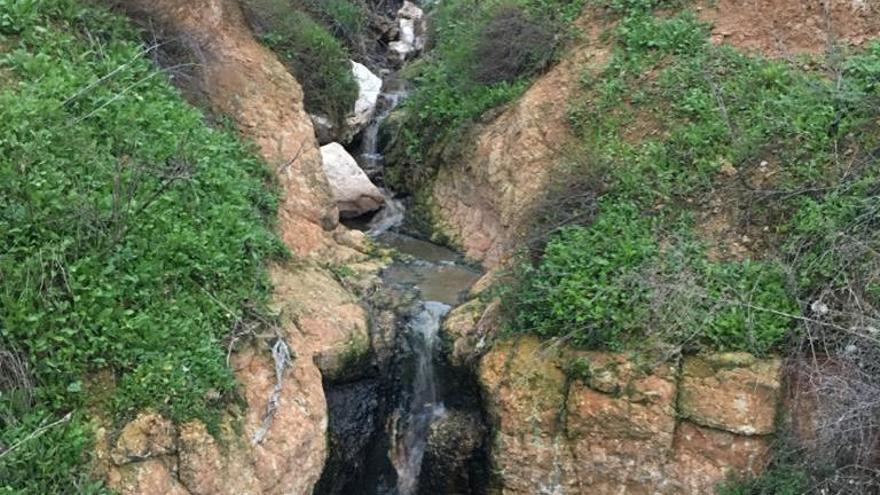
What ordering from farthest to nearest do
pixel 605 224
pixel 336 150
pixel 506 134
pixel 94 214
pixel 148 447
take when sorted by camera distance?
pixel 336 150 < pixel 506 134 < pixel 605 224 < pixel 94 214 < pixel 148 447

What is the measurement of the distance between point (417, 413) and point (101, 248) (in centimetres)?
319

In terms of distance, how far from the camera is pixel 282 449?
18.6 ft

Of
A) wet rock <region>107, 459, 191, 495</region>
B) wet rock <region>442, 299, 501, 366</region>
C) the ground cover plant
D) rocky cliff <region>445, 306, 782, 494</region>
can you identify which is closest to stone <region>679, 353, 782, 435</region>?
rocky cliff <region>445, 306, 782, 494</region>

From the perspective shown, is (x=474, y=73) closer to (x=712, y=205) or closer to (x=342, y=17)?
(x=342, y=17)

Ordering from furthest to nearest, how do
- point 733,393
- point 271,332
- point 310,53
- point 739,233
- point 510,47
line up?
point 310,53 → point 510,47 → point 739,233 → point 271,332 → point 733,393

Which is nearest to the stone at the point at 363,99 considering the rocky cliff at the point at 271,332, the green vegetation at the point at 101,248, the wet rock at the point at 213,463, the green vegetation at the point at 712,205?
the rocky cliff at the point at 271,332

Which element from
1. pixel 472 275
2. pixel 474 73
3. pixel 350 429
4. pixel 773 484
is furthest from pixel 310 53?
pixel 773 484

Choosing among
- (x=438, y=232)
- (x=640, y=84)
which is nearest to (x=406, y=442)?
(x=438, y=232)

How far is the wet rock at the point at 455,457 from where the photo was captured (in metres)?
6.82

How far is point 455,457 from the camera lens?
6891 mm

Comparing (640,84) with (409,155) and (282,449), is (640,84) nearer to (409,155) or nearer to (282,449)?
(409,155)

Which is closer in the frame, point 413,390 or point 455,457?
point 455,457

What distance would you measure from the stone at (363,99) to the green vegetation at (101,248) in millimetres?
4087

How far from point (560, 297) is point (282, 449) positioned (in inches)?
98.9
